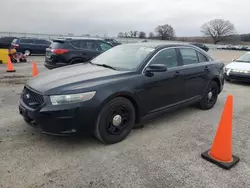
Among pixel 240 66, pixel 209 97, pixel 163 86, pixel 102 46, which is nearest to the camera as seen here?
pixel 163 86

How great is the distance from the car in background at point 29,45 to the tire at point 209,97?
16825 mm

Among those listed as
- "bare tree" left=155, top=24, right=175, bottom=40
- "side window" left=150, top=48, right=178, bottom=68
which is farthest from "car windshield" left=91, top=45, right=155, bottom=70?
"bare tree" left=155, top=24, right=175, bottom=40

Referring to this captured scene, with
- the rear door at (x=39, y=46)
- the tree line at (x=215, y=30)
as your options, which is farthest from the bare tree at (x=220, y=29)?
the rear door at (x=39, y=46)

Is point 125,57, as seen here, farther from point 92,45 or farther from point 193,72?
point 92,45

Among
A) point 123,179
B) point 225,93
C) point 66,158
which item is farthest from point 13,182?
point 225,93

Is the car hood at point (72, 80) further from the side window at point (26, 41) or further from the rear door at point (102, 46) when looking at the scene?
the side window at point (26, 41)

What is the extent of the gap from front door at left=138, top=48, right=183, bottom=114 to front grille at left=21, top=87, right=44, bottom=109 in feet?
5.07

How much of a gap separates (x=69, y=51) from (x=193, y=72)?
17.6ft

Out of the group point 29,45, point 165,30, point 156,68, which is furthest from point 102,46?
point 165,30

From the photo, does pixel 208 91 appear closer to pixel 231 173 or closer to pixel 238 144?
pixel 238 144

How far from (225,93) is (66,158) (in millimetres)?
5967

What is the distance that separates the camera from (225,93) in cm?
718

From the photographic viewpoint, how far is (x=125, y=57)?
4.17 metres

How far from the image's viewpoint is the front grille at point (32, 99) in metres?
3.08
